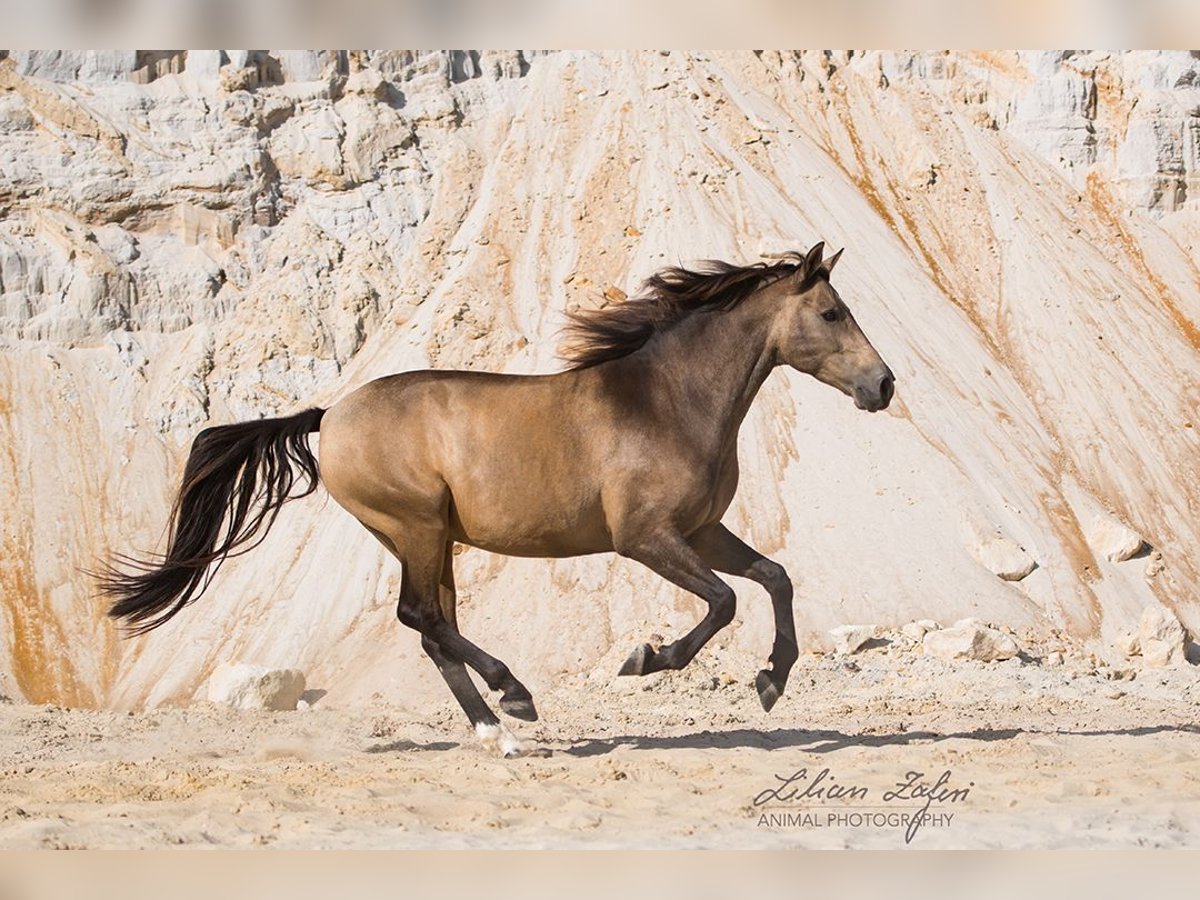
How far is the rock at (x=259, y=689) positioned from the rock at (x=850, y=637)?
541cm

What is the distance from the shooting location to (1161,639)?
51.2 feet

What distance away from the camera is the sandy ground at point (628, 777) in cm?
696

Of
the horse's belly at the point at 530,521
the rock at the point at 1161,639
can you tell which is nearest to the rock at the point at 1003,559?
the rock at the point at 1161,639

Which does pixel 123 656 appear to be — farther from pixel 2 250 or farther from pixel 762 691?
pixel 762 691

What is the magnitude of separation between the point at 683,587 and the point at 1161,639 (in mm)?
8945

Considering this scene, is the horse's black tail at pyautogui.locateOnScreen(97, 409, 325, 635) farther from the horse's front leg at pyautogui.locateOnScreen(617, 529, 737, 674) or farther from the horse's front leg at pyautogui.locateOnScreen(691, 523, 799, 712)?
the horse's front leg at pyautogui.locateOnScreen(691, 523, 799, 712)

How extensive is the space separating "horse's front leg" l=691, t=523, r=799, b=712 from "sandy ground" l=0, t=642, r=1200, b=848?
1.46 feet

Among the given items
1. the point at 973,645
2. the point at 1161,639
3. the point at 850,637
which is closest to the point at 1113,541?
the point at 1161,639

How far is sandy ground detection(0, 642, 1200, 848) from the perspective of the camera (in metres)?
6.96

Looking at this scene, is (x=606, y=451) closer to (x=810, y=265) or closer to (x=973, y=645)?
(x=810, y=265)

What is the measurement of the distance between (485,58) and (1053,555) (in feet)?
48.6

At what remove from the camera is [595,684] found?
14594mm

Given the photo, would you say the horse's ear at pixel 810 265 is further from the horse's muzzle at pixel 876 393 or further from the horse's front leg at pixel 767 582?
the horse's front leg at pixel 767 582
